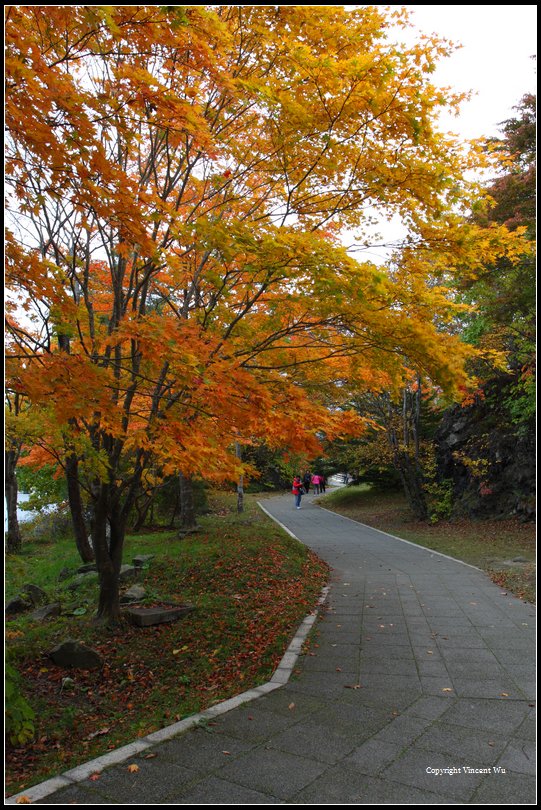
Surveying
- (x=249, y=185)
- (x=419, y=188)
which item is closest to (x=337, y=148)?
(x=419, y=188)

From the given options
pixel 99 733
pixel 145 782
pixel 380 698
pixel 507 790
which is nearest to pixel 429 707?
pixel 380 698

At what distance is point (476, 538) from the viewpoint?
13766 mm

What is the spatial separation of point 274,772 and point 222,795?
35cm

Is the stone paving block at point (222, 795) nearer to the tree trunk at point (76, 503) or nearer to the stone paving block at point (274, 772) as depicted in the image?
the stone paving block at point (274, 772)

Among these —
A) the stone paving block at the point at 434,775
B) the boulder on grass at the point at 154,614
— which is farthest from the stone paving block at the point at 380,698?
the boulder on grass at the point at 154,614

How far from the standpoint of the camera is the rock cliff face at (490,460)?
14.7 meters

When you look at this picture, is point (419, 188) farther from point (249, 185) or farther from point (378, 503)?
point (378, 503)

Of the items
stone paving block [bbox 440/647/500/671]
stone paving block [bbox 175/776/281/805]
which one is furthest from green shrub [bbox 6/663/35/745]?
stone paving block [bbox 440/647/500/671]

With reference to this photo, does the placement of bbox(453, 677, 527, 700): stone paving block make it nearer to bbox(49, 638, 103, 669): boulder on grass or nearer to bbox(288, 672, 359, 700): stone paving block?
bbox(288, 672, 359, 700): stone paving block

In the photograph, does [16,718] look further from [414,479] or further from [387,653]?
[414,479]

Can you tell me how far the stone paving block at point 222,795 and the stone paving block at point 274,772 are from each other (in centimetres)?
4

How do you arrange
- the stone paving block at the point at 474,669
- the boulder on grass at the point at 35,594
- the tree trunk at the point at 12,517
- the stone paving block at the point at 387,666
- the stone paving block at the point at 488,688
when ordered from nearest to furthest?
the stone paving block at the point at 488,688, the stone paving block at the point at 474,669, the stone paving block at the point at 387,666, the boulder on grass at the point at 35,594, the tree trunk at the point at 12,517

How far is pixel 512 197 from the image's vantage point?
11.2 meters

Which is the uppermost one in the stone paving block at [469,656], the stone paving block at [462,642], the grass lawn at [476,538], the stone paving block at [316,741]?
the stone paving block at [316,741]
